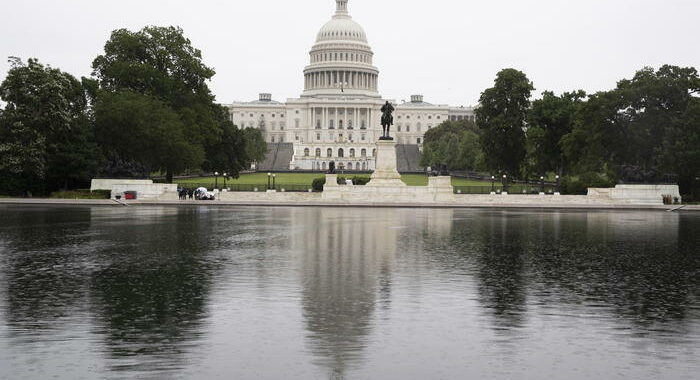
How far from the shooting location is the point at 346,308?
565 inches

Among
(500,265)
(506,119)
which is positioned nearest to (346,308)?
(500,265)

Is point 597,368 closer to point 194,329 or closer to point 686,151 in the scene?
point 194,329

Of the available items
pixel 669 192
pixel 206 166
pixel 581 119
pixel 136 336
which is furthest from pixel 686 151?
pixel 136 336

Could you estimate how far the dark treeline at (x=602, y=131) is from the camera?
60.2 meters

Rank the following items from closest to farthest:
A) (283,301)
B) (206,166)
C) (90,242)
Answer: (283,301), (90,242), (206,166)

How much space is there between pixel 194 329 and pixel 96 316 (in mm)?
2030

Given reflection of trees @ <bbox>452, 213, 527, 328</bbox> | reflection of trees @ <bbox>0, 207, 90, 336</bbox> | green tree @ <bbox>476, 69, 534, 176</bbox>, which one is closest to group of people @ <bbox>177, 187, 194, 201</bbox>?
reflection of trees @ <bbox>0, 207, 90, 336</bbox>

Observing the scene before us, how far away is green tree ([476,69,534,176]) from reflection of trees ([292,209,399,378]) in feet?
148

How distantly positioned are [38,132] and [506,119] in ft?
134

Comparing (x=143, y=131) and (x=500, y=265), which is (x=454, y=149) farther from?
(x=500, y=265)

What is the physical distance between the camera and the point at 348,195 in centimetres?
6222

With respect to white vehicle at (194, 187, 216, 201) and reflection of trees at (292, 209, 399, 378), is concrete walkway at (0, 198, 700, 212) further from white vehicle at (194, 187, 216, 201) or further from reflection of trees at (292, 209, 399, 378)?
reflection of trees at (292, 209, 399, 378)

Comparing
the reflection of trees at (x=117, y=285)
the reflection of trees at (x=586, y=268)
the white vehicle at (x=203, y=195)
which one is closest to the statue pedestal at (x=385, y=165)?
the white vehicle at (x=203, y=195)

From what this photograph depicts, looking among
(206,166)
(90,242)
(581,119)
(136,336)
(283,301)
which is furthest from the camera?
(206,166)
